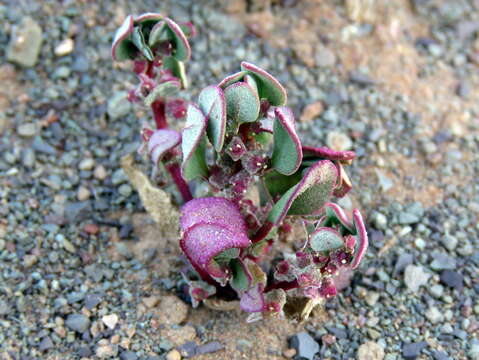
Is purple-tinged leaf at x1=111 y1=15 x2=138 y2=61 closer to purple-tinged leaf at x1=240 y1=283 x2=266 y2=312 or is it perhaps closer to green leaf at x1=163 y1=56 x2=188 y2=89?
green leaf at x1=163 y1=56 x2=188 y2=89

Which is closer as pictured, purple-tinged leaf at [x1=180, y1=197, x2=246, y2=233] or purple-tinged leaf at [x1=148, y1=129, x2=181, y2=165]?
purple-tinged leaf at [x1=180, y1=197, x2=246, y2=233]

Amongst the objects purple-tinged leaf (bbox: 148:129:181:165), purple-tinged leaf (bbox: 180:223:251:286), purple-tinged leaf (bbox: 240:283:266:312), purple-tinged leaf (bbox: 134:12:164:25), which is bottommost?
purple-tinged leaf (bbox: 240:283:266:312)

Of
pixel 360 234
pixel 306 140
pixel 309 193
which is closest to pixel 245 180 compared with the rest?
pixel 309 193

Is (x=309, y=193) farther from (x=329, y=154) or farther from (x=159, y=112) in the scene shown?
(x=159, y=112)

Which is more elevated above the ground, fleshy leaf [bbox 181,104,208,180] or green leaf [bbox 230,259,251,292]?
fleshy leaf [bbox 181,104,208,180]

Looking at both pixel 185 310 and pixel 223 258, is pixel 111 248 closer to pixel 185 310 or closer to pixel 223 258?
pixel 185 310

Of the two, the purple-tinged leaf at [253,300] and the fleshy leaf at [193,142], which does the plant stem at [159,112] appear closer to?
the fleshy leaf at [193,142]

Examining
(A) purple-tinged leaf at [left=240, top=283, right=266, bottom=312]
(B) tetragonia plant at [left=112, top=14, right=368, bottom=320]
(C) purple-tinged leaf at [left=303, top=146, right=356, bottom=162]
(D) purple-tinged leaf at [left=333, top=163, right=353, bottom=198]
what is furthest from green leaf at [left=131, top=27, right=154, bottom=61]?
(A) purple-tinged leaf at [left=240, top=283, right=266, bottom=312]
